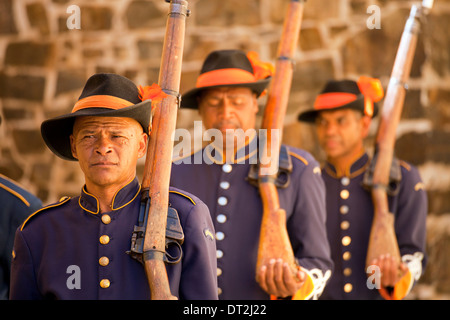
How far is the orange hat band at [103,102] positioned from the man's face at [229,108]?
3.87 ft

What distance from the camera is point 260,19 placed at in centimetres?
644

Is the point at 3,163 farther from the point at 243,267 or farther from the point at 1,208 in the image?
the point at 243,267

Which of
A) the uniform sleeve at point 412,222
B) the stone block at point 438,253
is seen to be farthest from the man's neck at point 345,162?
the stone block at point 438,253

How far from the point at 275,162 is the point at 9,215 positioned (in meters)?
1.36

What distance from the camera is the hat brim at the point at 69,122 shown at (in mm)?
2824

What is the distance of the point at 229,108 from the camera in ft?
13.4

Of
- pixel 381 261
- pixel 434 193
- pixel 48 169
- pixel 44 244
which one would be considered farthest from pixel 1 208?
pixel 434 193

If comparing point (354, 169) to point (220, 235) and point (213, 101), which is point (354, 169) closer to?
point (213, 101)

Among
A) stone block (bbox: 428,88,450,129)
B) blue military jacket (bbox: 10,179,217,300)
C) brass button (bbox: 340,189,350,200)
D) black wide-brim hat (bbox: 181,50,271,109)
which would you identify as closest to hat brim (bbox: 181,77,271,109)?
black wide-brim hat (bbox: 181,50,271,109)

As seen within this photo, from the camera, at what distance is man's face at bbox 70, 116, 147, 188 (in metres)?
2.83

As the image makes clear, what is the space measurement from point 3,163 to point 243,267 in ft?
10.4

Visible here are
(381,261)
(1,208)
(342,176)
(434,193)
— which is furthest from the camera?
(434,193)

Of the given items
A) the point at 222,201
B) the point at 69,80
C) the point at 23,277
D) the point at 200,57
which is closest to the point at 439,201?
the point at 200,57
